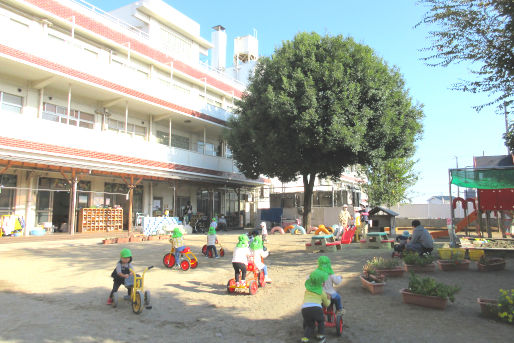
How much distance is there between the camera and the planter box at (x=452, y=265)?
9227mm

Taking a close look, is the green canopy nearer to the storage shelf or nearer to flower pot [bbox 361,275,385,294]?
flower pot [bbox 361,275,385,294]

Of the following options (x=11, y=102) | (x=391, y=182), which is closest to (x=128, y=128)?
(x=11, y=102)

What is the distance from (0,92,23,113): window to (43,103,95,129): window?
1.10 meters

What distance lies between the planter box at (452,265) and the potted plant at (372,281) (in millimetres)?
2657

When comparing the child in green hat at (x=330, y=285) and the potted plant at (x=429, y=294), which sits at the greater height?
the child in green hat at (x=330, y=285)

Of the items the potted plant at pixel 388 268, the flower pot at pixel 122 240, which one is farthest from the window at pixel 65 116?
the potted plant at pixel 388 268

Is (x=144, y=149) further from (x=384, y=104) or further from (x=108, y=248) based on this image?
(x=384, y=104)

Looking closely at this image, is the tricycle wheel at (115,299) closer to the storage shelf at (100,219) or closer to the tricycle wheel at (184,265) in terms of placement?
the tricycle wheel at (184,265)

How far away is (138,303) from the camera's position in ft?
19.5

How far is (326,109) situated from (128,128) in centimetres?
1226

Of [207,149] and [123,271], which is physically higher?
[207,149]

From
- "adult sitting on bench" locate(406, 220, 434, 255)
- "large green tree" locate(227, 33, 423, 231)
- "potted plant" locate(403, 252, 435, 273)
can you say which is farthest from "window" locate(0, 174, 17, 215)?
"adult sitting on bench" locate(406, 220, 434, 255)

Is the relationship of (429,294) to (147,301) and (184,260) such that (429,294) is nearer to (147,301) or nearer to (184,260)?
(147,301)

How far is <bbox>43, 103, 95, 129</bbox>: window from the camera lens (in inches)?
687
